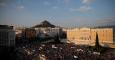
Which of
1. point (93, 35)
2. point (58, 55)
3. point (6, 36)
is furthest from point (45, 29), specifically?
point (58, 55)

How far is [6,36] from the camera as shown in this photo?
4.64 metres

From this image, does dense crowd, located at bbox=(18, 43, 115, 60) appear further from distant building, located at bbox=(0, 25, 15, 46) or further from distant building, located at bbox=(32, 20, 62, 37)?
distant building, located at bbox=(32, 20, 62, 37)

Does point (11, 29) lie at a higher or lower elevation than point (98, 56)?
higher

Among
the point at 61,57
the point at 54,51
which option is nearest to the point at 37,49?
the point at 54,51

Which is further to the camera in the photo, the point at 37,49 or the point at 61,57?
the point at 37,49

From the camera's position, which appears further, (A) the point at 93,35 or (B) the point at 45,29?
(B) the point at 45,29

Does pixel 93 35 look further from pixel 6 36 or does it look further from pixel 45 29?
pixel 6 36

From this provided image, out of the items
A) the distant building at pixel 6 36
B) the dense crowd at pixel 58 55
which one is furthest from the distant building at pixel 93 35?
the distant building at pixel 6 36

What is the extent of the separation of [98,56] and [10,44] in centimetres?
209

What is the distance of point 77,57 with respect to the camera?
436 cm

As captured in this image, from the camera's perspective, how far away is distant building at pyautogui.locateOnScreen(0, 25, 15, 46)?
453 centimetres

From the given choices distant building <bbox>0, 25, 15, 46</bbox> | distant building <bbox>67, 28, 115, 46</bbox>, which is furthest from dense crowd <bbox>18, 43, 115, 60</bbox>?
distant building <bbox>67, 28, 115, 46</bbox>

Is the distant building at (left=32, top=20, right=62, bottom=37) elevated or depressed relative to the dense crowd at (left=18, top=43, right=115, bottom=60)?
elevated

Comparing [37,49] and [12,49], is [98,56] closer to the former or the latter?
[37,49]
